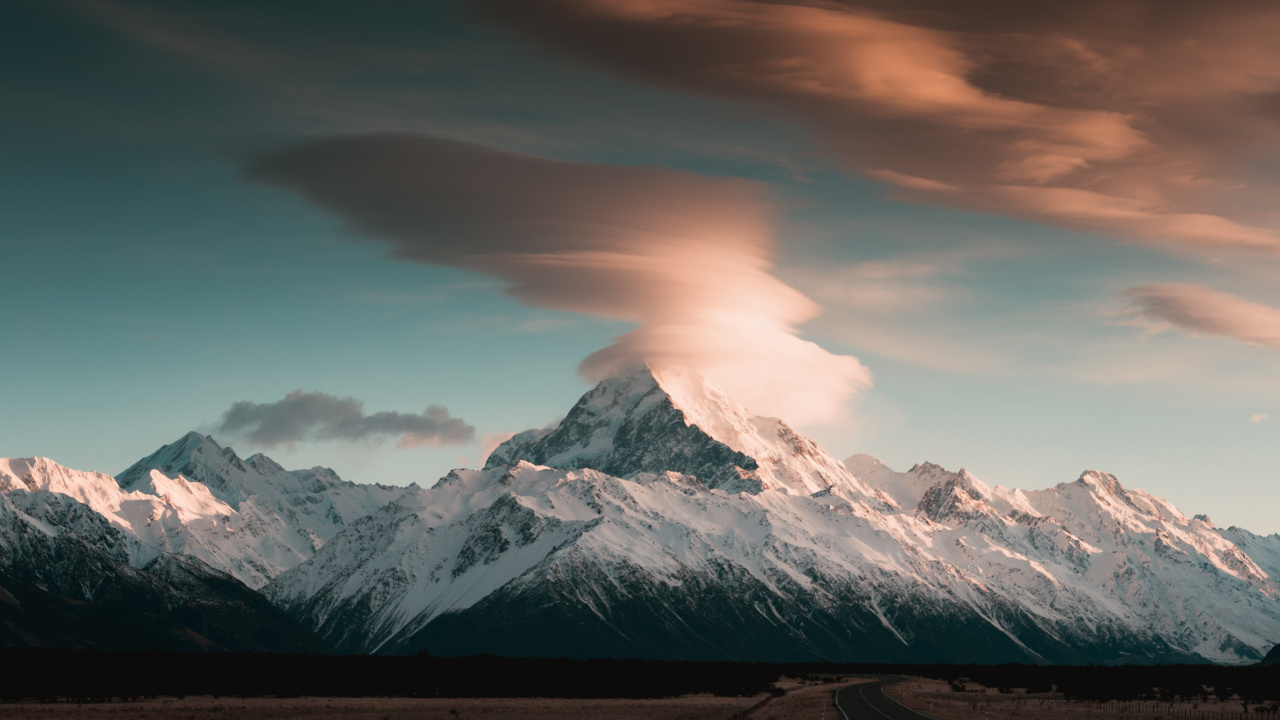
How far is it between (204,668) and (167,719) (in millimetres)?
72163

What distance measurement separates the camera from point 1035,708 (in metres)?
133

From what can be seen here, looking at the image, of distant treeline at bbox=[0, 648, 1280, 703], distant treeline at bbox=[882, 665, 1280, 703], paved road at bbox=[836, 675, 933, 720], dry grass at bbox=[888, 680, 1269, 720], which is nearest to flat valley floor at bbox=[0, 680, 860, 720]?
paved road at bbox=[836, 675, 933, 720]

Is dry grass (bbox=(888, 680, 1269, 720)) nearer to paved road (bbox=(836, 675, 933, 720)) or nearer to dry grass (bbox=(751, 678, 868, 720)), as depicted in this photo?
paved road (bbox=(836, 675, 933, 720))

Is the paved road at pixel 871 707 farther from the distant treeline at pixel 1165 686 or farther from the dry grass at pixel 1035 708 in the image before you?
the distant treeline at pixel 1165 686

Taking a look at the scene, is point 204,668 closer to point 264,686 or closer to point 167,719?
point 264,686

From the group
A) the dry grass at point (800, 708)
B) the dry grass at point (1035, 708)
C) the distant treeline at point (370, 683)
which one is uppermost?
the dry grass at point (1035, 708)

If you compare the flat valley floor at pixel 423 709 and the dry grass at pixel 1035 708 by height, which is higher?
the dry grass at pixel 1035 708

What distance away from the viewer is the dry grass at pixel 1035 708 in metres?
118

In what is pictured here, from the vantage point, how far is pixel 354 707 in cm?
13375

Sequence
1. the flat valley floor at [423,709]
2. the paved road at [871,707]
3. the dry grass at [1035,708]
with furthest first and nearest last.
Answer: the flat valley floor at [423,709] < the dry grass at [1035,708] < the paved road at [871,707]

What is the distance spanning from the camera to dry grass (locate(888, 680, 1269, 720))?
11825cm

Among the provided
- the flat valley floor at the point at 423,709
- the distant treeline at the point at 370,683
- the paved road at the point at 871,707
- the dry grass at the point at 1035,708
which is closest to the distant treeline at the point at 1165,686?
the distant treeline at the point at 370,683

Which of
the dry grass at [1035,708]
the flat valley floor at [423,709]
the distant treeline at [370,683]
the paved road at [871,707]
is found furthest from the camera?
the distant treeline at [370,683]

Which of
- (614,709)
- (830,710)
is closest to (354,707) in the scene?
(614,709)
